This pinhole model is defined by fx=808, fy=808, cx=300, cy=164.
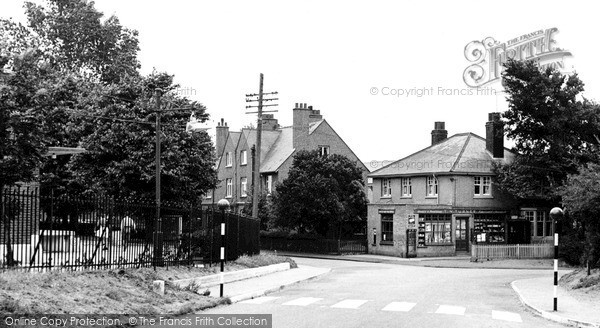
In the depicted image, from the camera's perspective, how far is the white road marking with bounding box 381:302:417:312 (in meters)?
18.8

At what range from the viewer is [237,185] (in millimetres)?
81938

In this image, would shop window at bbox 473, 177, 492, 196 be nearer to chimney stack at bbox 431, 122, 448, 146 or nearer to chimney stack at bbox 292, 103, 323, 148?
chimney stack at bbox 431, 122, 448, 146

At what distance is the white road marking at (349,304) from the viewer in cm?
1917

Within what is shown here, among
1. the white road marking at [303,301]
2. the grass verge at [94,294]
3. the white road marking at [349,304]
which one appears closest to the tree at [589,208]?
the white road marking at [349,304]

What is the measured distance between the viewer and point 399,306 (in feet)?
64.7

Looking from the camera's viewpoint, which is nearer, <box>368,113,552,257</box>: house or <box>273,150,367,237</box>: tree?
<box>368,113,552,257</box>: house

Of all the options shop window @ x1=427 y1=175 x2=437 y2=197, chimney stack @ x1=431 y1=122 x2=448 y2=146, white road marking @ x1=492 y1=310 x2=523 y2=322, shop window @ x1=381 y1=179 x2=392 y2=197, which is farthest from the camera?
chimney stack @ x1=431 y1=122 x2=448 y2=146

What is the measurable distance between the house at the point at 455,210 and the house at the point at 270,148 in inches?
525

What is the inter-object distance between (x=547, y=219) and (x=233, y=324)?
51.0 meters

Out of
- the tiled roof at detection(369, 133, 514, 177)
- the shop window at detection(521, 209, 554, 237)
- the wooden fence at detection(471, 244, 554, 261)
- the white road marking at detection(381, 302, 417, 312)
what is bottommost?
the wooden fence at detection(471, 244, 554, 261)

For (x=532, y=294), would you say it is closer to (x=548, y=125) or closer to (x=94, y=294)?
(x=94, y=294)

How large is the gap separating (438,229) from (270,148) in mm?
26578

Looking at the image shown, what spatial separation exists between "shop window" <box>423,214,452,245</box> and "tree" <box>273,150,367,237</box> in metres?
7.79

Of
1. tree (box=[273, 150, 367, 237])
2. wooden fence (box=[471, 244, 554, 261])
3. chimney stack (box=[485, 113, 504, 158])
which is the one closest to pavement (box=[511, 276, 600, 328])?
wooden fence (box=[471, 244, 554, 261])
